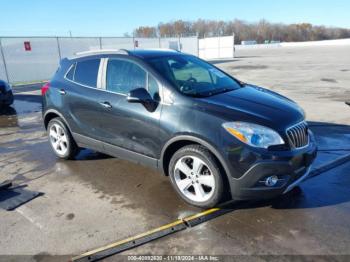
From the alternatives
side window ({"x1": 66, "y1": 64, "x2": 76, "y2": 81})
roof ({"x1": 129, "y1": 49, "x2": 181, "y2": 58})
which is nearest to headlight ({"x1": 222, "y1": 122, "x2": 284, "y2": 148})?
roof ({"x1": 129, "y1": 49, "x2": 181, "y2": 58})

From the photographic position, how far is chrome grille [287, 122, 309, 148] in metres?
3.30

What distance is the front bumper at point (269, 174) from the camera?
10.3ft

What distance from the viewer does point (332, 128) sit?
641cm

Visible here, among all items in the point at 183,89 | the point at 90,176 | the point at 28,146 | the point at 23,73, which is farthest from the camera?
the point at 23,73

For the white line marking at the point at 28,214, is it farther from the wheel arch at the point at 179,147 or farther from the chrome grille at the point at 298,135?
the chrome grille at the point at 298,135

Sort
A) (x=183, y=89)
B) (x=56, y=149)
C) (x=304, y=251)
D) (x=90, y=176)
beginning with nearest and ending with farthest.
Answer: (x=304, y=251) < (x=183, y=89) < (x=90, y=176) < (x=56, y=149)

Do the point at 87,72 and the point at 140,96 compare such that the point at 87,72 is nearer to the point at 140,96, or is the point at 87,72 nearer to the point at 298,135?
the point at 140,96

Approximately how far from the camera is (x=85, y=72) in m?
4.81

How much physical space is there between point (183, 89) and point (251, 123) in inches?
39.0

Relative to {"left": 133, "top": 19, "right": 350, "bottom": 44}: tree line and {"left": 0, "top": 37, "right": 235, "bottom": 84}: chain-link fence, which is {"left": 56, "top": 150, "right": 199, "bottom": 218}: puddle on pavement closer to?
{"left": 0, "top": 37, "right": 235, "bottom": 84}: chain-link fence

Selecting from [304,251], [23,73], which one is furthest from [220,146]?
[23,73]

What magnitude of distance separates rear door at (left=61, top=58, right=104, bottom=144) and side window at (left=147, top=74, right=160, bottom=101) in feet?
2.86

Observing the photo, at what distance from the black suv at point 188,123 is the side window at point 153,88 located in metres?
0.01

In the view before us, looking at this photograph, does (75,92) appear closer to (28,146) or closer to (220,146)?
(28,146)
